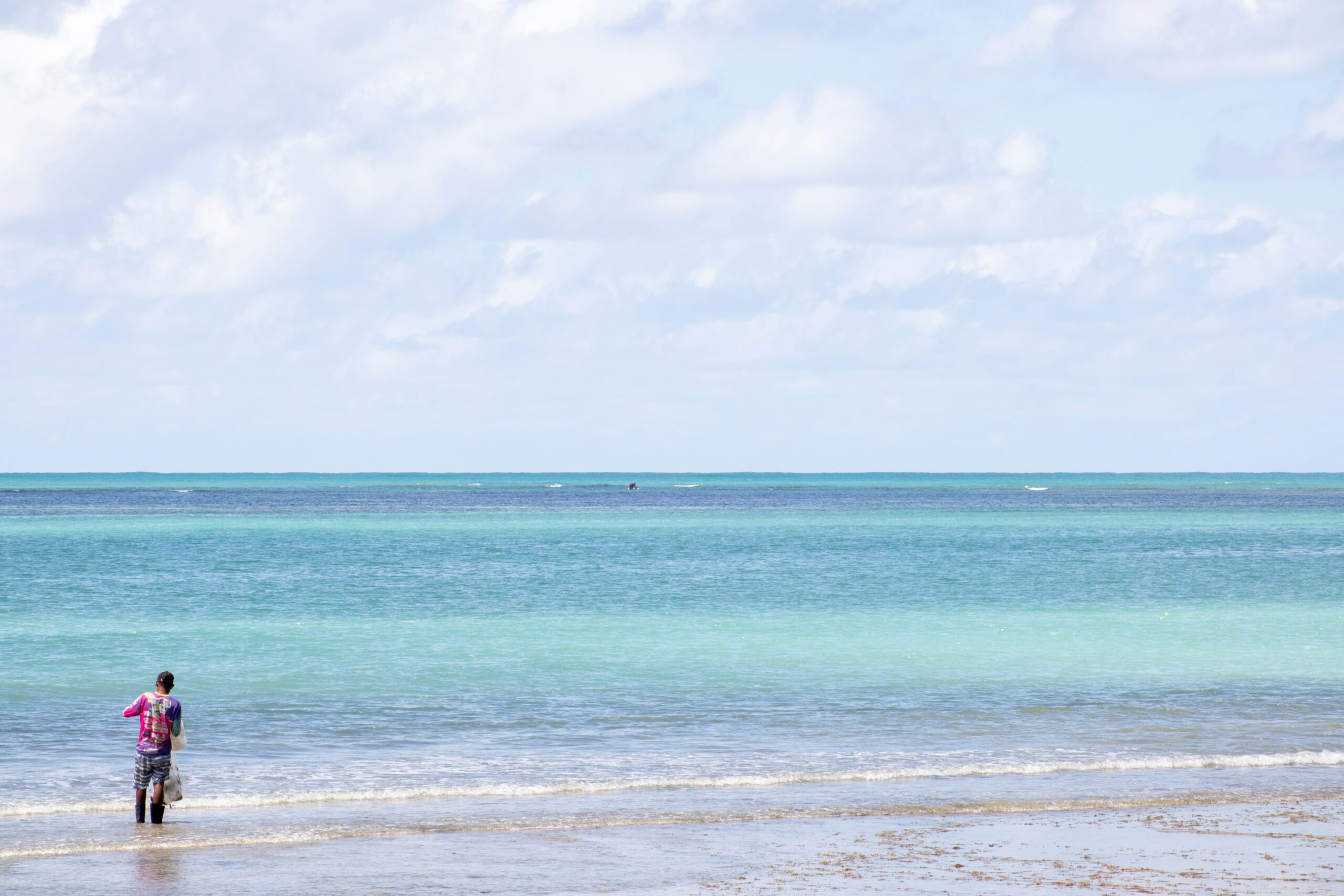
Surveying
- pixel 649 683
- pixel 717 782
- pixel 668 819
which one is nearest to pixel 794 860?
pixel 668 819

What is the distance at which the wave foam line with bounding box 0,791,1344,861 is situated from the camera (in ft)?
46.4

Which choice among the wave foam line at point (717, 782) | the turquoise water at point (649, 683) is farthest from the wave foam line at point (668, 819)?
the wave foam line at point (717, 782)

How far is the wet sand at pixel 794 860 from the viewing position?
40.3ft

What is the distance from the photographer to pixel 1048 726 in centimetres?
2188

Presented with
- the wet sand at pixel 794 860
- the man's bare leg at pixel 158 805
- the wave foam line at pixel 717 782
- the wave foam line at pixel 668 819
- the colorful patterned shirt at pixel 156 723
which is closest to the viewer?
the wet sand at pixel 794 860

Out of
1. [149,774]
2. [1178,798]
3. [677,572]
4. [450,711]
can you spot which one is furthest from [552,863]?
[677,572]

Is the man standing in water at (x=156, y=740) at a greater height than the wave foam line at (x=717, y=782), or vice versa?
the man standing in water at (x=156, y=740)

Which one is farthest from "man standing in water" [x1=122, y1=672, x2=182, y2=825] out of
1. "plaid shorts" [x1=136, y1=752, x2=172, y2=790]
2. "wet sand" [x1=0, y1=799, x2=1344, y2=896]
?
"wet sand" [x1=0, y1=799, x2=1344, y2=896]

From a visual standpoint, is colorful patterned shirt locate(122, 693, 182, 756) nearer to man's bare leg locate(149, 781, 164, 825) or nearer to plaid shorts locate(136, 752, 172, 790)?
plaid shorts locate(136, 752, 172, 790)

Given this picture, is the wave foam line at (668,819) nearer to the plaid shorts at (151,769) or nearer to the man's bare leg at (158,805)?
the man's bare leg at (158,805)

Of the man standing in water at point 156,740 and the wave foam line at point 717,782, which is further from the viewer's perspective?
the wave foam line at point 717,782

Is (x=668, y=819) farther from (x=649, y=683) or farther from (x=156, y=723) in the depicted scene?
(x=649, y=683)

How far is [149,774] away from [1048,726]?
530 inches

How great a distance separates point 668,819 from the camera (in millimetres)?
15453
